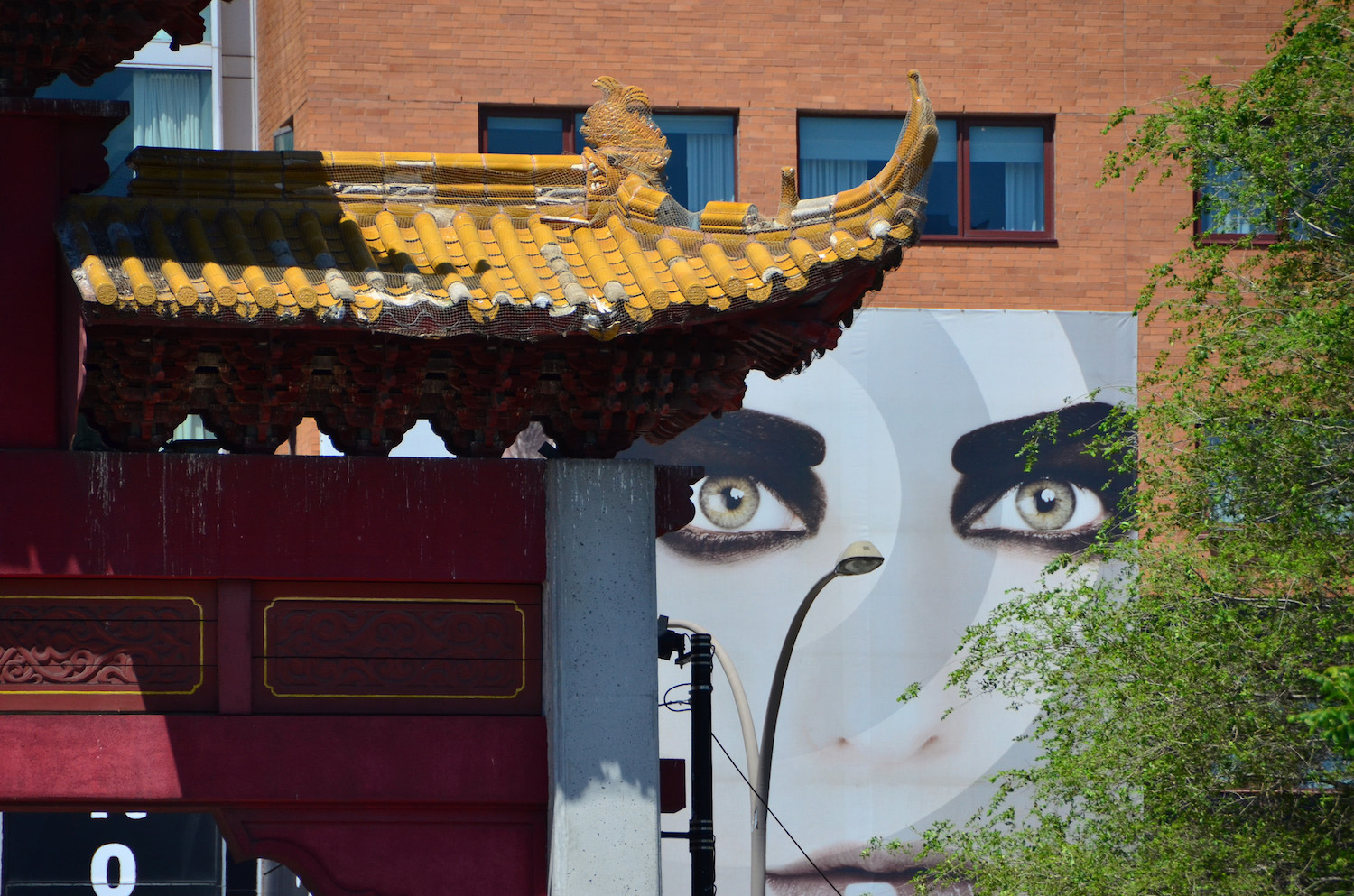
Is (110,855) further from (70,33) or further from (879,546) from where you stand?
(70,33)

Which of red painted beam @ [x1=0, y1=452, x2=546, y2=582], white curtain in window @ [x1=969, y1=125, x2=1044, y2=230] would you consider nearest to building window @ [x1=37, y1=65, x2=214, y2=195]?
white curtain in window @ [x1=969, y1=125, x2=1044, y2=230]

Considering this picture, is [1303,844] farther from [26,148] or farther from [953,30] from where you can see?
[953,30]

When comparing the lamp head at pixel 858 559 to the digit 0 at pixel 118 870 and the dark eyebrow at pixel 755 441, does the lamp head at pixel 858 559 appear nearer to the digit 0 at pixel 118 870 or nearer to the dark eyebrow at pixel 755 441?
the dark eyebrow at pixel 755 441

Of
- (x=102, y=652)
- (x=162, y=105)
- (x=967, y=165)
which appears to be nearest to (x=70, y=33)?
(x=102, y=652)

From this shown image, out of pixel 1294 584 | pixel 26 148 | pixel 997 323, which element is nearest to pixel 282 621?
pixel 26 148

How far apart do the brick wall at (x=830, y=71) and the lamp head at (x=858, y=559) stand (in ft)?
21.5

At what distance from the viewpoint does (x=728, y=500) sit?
1827cm

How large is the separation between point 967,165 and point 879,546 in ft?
14.0

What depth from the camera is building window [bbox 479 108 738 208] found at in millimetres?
18594

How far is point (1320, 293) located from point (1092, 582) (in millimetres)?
6763

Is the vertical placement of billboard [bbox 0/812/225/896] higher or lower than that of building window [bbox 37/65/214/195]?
lower

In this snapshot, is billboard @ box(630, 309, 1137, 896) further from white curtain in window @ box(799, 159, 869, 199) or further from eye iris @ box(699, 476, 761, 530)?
white curtain in window @ box(799, 159, 869, 199)

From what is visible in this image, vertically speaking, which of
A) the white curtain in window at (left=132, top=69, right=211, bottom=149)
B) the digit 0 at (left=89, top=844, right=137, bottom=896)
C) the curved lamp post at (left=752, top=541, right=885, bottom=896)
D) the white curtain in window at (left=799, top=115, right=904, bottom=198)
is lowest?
the digit 0 at (left=89, top=844, right=137, bottom=896)

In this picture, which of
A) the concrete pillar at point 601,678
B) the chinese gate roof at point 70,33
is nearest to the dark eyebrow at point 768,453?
the concrete pillar at point 601,678
